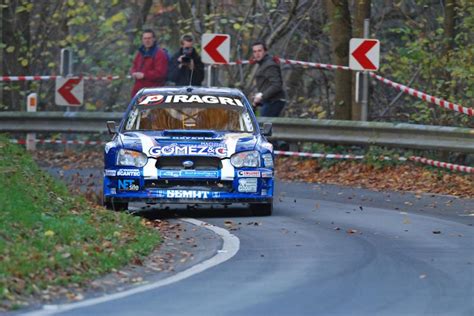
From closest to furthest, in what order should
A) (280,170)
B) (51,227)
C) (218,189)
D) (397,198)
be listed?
1. (51,227)
2. (218,189)
3. (397,198)
4. (280,170)

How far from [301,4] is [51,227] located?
19.2 meters

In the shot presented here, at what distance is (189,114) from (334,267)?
6069 mm

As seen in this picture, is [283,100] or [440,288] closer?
[440,288]

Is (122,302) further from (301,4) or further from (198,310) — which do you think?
(301,4)

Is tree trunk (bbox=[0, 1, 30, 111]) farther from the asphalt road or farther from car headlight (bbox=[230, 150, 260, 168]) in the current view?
car headlight (bbox=[230, 150, 260, 168])

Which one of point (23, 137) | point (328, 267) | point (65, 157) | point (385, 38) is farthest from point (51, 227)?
point (385, 38)

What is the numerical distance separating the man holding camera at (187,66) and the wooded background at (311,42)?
2.55 m

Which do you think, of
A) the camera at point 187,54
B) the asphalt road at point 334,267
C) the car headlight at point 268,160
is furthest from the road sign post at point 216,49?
the car headlight at point 268,160

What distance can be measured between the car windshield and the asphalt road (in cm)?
102

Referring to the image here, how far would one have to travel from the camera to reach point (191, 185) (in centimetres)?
1653

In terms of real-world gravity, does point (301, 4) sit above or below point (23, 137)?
above

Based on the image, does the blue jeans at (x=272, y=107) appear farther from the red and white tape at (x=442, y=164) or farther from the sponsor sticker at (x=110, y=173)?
the sponsor sticker at (x=110, y=173)

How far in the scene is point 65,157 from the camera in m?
28.4

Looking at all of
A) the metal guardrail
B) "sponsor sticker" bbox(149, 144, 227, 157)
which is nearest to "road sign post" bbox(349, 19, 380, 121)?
the metal guardrail
